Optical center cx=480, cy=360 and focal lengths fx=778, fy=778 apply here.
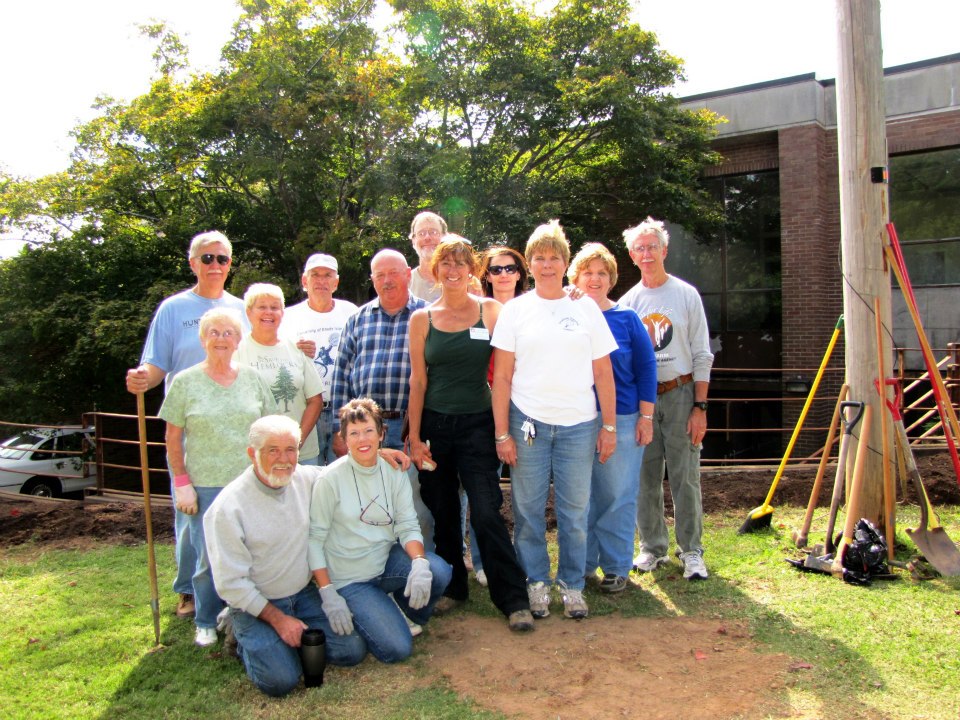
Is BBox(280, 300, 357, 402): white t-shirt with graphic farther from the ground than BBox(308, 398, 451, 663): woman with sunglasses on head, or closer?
farther from the ground

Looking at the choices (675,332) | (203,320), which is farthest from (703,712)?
(203,320)

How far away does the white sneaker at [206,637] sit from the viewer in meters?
3.93

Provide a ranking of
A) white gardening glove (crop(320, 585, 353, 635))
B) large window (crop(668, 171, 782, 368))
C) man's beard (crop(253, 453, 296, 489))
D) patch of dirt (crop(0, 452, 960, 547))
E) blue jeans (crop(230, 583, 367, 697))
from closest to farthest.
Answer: blue jeans (crop(230, 583, 367, 697))
man's beard (crop(253, 453, 296, 489))
white gardening glove (crop(320, 585, 353, 635))
patch of dirt (crop(0, 452, 960, 547))
large window (crop(668, 171, 782, 368))

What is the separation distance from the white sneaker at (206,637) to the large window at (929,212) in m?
13.3

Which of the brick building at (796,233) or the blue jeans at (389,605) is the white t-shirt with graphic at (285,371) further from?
the brick building at (796,233)

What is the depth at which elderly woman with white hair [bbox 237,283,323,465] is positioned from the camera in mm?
4160

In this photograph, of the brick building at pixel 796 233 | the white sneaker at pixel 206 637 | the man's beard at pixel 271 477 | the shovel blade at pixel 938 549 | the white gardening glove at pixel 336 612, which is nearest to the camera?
the man's beard at pixel 271 477

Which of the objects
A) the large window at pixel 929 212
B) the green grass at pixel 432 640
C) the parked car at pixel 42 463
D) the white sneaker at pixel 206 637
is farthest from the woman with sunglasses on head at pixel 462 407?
the large window at pixel 929 212

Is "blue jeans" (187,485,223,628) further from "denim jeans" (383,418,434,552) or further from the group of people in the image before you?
"denim jeans" (383,418,434,552)

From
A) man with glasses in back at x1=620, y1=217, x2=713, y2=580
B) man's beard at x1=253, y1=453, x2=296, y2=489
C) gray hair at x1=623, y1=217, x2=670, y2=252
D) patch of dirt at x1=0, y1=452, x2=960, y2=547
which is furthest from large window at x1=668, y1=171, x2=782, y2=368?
man's beard at x1=253, y1=453, x2=296, y2=489

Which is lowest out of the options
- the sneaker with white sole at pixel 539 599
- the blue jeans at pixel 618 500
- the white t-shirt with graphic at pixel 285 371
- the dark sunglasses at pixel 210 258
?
the sneaker with white sole at pixel 539 599

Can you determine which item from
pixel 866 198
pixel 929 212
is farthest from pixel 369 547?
pixel 929 212

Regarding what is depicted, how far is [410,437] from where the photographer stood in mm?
4113

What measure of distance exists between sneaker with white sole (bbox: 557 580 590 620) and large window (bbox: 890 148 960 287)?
1199cm
